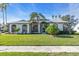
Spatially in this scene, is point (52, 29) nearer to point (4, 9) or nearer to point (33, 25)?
point (33, 25)

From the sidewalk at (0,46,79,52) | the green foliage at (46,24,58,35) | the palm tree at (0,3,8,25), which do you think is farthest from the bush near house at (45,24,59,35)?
the palm tree at (0,3,8,25)

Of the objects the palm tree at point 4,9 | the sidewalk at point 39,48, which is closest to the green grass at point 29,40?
the sidewalk at point 39,48

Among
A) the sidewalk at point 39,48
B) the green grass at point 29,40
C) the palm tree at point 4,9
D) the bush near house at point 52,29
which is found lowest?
the sidewalk at point 39,48

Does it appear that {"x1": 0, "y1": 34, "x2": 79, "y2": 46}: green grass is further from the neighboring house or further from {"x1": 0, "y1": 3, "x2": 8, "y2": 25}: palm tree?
{"x1": 0, "y1": 3, "x2": 8, "y2": 25}: palm tree

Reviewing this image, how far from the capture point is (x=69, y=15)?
631 cm

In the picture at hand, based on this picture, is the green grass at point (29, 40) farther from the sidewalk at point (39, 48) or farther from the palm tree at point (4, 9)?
the palm tree at point (4, 9)

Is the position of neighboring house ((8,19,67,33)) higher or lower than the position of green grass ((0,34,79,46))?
higher

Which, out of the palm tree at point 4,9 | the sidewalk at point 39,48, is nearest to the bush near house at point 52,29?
the sidewalk at point 39,48

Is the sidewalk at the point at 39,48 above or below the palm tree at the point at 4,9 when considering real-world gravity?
below

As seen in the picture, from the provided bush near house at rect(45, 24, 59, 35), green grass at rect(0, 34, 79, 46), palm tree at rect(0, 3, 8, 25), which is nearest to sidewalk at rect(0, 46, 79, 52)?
green grass at rect(0, 34, 79, 46)

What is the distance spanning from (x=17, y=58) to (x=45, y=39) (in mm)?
645

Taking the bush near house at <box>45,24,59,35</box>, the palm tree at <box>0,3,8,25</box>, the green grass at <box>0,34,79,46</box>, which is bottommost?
the green grass at <box>0,34,79,46</box>

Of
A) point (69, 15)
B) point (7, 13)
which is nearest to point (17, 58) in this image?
point (7, 13)

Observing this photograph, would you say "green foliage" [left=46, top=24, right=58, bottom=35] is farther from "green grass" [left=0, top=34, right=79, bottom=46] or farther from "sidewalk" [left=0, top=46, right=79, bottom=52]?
"sidewalk" [left=0, top=46, right=79, bottom=52]
